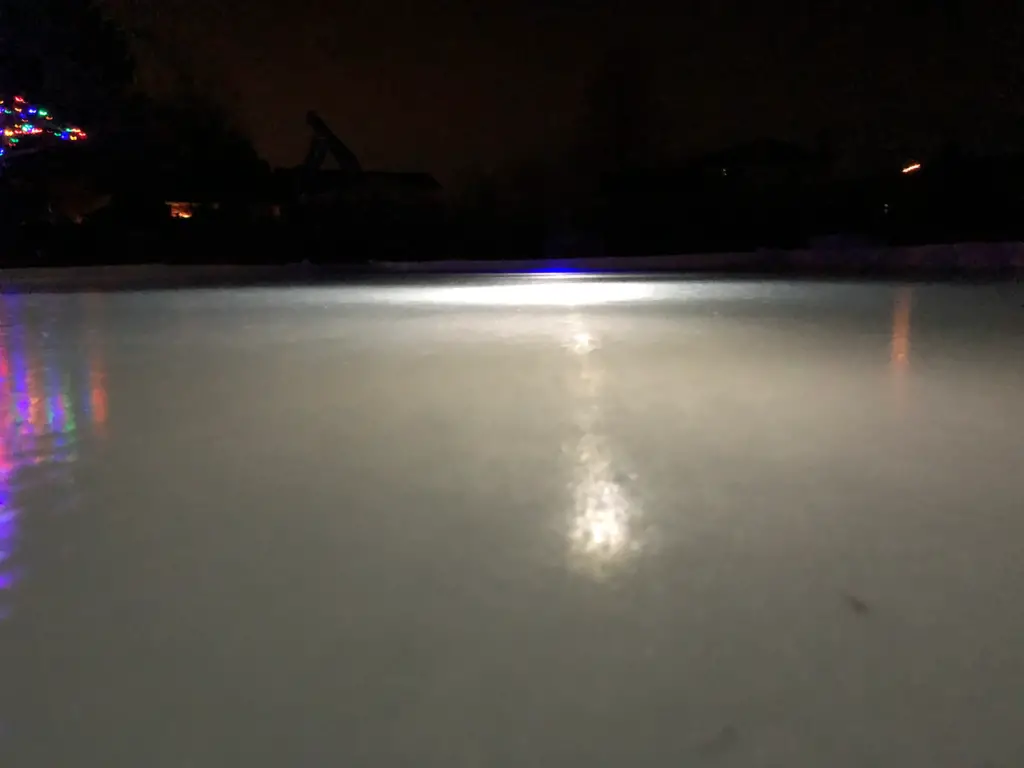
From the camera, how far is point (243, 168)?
16.0m

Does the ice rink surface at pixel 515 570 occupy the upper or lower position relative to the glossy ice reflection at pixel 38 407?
lower

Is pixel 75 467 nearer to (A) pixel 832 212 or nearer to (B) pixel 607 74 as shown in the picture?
(A) pixel 832 212

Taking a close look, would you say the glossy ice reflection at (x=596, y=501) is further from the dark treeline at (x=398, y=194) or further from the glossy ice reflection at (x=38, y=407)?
the dark treeline at (x=398, y=194)

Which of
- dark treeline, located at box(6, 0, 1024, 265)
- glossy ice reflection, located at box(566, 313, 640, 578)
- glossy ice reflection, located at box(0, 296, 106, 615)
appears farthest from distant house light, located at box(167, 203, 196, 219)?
glossy ice reflection, located at box(566, 313, 640, 578)

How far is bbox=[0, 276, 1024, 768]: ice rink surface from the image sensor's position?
106 cm

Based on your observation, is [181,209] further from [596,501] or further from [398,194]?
[596,501]

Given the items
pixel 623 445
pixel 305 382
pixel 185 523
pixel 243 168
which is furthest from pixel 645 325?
pixel 243 168

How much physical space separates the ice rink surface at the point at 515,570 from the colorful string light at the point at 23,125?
10946 millimetres

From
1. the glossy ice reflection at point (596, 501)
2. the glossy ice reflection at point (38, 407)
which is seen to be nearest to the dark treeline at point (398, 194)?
the glossy ice reflection at point (38, 407)

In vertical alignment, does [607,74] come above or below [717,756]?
above

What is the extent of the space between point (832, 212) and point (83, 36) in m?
11.5

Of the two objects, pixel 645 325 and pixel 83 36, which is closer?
pixel 645 325

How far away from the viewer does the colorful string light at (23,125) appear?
12453mm

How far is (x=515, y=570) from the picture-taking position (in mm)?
1496
